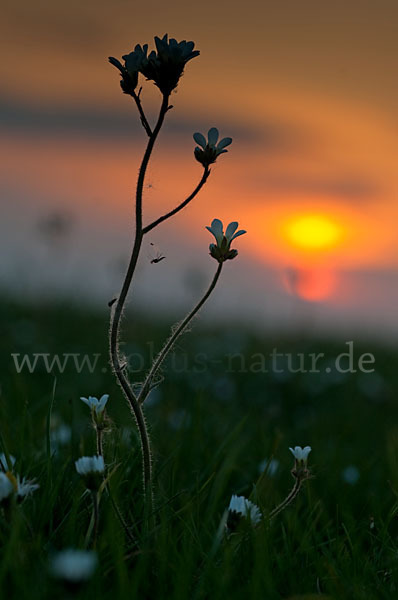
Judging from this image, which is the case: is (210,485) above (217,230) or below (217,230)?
below

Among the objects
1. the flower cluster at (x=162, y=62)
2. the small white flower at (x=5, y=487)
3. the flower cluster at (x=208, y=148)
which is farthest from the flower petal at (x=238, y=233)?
the small white flower at (x=5, y=487)

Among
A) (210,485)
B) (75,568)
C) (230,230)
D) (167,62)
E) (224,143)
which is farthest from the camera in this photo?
(210,485)

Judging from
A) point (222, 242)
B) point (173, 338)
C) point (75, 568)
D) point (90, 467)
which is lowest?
point (75, 568)

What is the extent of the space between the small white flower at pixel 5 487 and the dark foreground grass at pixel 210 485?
0.10m

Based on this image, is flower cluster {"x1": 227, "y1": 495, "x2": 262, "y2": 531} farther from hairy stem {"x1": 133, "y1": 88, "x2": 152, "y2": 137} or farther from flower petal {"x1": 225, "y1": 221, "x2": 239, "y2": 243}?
hairy stem {"x1": 133, "y1": 88, "x2": 152, "y2": 137}

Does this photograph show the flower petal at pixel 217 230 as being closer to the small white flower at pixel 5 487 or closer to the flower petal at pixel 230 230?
the flower petal at pixel 230 230

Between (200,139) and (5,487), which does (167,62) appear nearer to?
(200,139)

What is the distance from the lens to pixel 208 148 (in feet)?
8.37

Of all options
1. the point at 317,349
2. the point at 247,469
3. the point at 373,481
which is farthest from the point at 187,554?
the point at 317,349

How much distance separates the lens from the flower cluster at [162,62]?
239cm

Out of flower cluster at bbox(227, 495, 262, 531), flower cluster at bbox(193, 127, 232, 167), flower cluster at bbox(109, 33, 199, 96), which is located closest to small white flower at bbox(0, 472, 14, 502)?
flower cluster at bbox(227, 495, 262, 531)

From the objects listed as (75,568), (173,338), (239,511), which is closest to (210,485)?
(239,511)

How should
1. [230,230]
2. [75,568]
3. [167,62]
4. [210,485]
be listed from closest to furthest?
[75,568] → [167,62] → [230,230] → [210,485]

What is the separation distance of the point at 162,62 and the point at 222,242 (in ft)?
2.31
